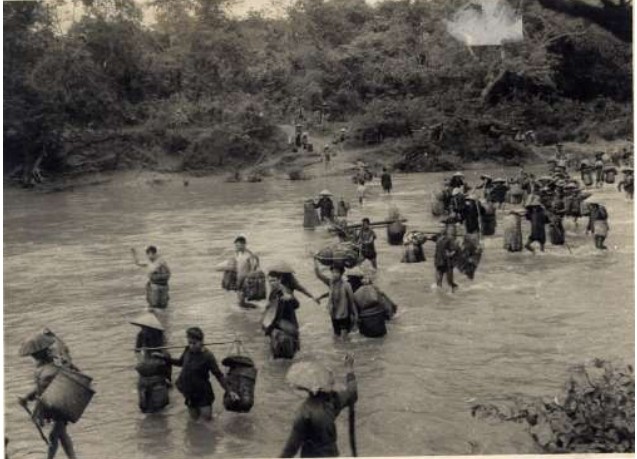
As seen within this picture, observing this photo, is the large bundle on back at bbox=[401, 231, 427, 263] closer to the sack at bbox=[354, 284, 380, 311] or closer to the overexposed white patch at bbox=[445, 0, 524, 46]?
the sack at bbox=[354, 284, 380, 311]

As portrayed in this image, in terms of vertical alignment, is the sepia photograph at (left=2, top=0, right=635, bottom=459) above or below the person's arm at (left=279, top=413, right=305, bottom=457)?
above

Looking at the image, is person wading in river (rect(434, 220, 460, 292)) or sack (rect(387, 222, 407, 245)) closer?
person wading in river (rect(434, 220, 460, 292))

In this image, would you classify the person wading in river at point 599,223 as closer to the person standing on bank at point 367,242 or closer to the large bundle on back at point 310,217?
the person standing on bank at point 367,242

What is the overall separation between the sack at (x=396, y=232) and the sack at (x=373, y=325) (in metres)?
3.74

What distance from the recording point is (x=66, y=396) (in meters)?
7.05

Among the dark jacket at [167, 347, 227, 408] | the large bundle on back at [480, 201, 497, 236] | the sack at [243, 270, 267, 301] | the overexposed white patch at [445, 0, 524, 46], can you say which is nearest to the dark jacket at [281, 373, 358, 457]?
the dark jacket at [167, 347, 227, 408]

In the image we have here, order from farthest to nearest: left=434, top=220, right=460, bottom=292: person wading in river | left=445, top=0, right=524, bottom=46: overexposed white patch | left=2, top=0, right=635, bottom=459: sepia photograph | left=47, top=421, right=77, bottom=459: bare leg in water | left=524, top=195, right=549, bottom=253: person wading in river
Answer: left=524, top=195, right=549, bottom=253: person wading in river < left=434, top=220, right=460, bottom=292: person wading in river < left=445, top=0, right=524, bottom=46: overexposed white patch < left=2, top=0, right=635, bottom=459: sepia photograph < left=47, top=421, right=77, bottom=459: bare leg in water

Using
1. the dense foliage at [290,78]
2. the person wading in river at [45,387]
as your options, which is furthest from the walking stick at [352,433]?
the dense foliage at [290,78]

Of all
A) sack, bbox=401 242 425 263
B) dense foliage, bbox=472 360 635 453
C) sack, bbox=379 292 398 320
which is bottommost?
dense foliage, bbox=472 360 635 453

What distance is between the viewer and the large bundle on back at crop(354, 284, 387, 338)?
30.4 ft

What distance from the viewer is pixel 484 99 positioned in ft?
37.5

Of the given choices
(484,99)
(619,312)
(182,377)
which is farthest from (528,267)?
(182,377)

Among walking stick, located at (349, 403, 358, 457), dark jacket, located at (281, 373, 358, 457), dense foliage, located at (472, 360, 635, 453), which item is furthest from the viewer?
dense foliage, located at (472, 360, 635, 453)

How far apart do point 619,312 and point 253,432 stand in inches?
160
